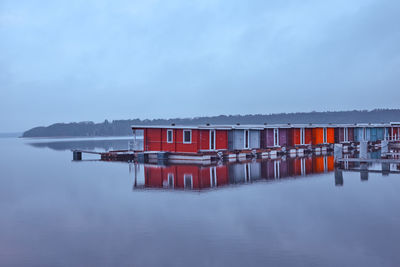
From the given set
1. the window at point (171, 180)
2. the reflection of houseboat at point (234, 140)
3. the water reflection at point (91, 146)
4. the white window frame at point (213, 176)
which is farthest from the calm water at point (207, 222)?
the water reflection at point (91, 146)

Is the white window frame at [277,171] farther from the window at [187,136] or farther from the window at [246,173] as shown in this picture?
the window at [187,136]

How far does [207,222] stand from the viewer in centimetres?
1516

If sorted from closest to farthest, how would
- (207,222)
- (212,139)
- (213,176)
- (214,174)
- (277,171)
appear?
(207,222)
(213,176)
(214,174)
(277,171)
(212,139)

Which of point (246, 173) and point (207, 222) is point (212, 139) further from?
point (207, 222)

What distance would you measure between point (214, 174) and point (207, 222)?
14008 mm

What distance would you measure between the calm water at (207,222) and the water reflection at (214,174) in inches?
7.1

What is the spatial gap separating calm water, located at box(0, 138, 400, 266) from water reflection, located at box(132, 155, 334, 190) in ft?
0.59

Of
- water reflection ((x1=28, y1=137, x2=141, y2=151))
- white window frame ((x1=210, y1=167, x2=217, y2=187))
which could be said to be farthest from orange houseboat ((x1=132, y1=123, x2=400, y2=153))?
water reflection ((x1=28, y1=137, x2=141, y2=151))

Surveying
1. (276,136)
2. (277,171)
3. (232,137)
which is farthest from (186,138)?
(276,136)

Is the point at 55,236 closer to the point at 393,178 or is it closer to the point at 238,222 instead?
the point at 238,222

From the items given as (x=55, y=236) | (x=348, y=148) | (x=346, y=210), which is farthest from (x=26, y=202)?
(x=348, y=148)

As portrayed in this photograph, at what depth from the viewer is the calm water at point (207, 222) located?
1127cm

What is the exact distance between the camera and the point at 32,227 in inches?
604

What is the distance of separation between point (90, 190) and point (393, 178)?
60.5 ft
